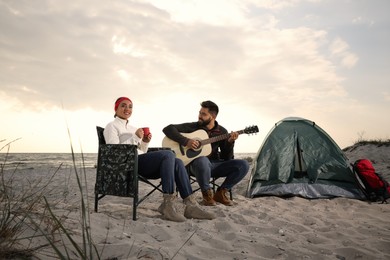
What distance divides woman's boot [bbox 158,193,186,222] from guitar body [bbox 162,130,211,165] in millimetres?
1081

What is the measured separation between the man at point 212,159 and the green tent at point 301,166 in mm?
854

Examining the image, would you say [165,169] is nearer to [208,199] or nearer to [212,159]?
[208,199]

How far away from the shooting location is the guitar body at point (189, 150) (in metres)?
3.92

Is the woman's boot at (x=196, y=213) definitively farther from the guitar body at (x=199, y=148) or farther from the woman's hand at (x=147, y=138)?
the guitar body at (x=199, y=148)

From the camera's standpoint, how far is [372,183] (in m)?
4.38

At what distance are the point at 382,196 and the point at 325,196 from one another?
753 mm

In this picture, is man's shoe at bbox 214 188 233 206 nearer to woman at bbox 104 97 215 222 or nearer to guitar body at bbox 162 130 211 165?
guitar body at bbox 162 130 211 165

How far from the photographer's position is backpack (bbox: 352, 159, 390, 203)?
4.30 m

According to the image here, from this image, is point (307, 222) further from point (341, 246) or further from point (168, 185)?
point (168, 185)

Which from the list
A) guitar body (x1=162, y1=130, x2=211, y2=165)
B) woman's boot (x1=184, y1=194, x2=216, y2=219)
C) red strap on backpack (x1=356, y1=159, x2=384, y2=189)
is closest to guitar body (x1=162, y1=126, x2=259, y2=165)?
guitar body (x1=162, y1=130, x2=211, y2=165)

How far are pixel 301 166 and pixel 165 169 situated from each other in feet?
9.58

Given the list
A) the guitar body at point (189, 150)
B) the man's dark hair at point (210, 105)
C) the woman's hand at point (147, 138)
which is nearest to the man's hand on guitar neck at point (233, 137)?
the guitar body at point (189, 150)

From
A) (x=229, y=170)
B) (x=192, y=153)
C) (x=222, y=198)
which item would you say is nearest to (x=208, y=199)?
(x=222, y=198)

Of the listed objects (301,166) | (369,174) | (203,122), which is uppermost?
(203,122)
